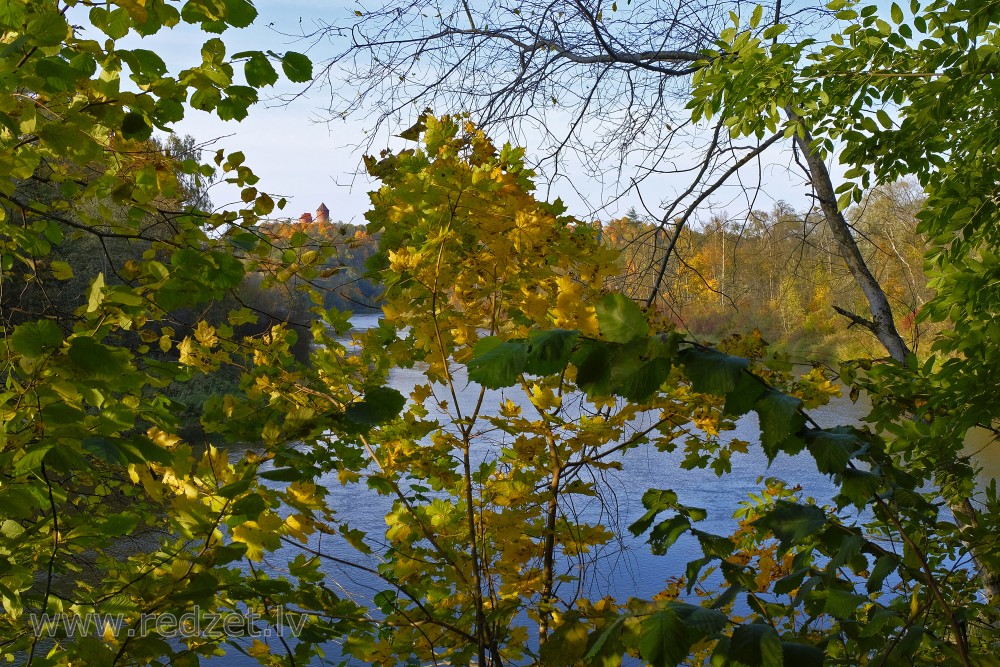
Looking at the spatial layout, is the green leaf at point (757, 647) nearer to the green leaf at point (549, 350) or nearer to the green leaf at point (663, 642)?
the green leaf at point (663, 642)

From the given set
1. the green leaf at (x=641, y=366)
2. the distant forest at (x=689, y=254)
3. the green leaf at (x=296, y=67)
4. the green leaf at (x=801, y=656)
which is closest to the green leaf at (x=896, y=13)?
the distant forest at (x=689, y=254)

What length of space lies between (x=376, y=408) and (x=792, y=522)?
68 centimetres

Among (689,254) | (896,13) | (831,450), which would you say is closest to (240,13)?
(831,450)

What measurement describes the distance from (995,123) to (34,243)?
2.90 metres

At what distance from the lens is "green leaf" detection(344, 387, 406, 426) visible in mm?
1245

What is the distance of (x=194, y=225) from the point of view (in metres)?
1.92

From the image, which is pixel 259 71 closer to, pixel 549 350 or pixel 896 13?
pixel 549 350

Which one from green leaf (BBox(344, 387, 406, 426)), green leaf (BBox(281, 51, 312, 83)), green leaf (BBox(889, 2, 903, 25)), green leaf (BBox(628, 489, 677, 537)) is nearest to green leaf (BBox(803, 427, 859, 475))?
green leaf (BBox(628, 489, 677, 537))

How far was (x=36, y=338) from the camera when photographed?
3.42 ft

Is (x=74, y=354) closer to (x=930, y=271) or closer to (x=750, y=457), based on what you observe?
(x=930, y=271)

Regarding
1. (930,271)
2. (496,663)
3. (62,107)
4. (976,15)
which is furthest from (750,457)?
(62,107)

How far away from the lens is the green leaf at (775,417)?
0.77 m

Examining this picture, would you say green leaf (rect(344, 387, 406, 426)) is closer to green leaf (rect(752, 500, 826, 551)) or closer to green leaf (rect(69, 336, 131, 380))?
green leaf (rect(69, 336, 131, 380))

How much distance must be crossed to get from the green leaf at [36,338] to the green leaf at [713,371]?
33.1 inches
